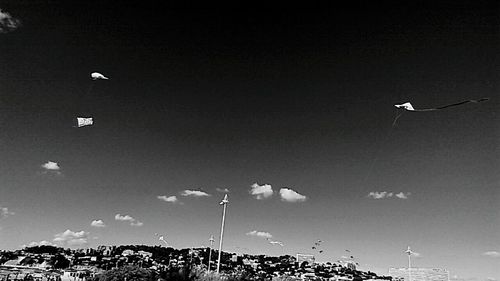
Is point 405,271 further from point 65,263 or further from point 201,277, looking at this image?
point 65,263

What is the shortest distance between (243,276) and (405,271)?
8352 cm

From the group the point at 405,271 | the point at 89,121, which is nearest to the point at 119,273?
the point at 89,121

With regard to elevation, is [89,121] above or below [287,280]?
above

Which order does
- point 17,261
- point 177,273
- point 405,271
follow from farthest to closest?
point 17,261 < point 405,271 < point 177,273

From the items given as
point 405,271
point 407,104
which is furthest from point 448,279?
point 407,104

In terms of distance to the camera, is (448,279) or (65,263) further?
(65,263)

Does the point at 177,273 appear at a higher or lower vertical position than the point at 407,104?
lower

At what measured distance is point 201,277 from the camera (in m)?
27.2

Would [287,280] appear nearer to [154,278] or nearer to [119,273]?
[154,278]

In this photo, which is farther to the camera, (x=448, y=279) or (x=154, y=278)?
(x=448, y=279)

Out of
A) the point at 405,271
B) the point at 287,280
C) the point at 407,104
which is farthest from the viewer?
the point at 405,271

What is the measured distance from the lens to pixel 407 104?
46.4 ft

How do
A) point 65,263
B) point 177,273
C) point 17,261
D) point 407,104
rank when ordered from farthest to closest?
point 17,261 < point 65,263 < point 177,273 < point 407,104

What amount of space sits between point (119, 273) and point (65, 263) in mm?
143356
